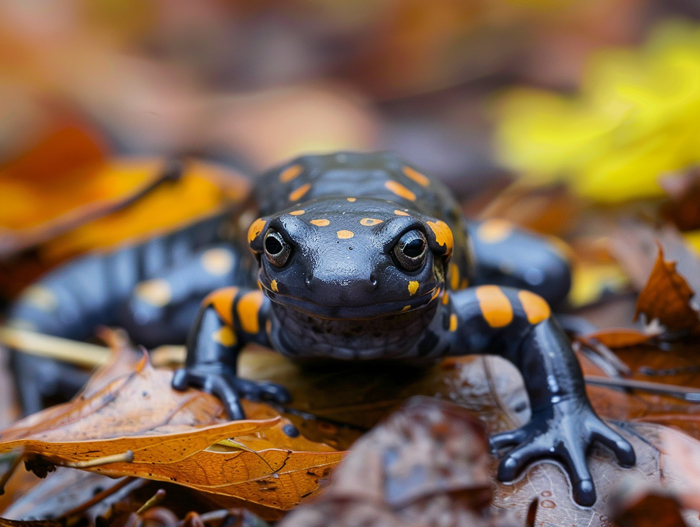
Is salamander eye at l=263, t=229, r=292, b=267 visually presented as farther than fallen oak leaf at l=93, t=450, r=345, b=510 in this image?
Yes

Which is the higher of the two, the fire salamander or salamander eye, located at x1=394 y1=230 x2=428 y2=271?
salamander eye, located at x1=394 y1=230 x2=428 y2=271

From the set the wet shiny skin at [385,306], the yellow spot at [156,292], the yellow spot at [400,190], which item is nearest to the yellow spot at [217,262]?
the yellow spot at [156,292]

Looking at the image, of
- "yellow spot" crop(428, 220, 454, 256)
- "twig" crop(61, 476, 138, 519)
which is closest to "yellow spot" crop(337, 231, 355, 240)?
"yellow spot" crop(428, 220, 454, 256)

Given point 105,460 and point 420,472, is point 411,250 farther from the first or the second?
point 105,460

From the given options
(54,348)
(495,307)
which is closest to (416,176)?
(495,307)

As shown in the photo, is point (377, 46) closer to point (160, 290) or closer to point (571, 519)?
point (160, 290)

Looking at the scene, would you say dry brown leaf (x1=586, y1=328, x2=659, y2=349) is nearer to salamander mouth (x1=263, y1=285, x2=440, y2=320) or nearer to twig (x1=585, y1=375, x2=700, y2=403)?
twig (x1=585, y1=375, x2=700, y2=403)
